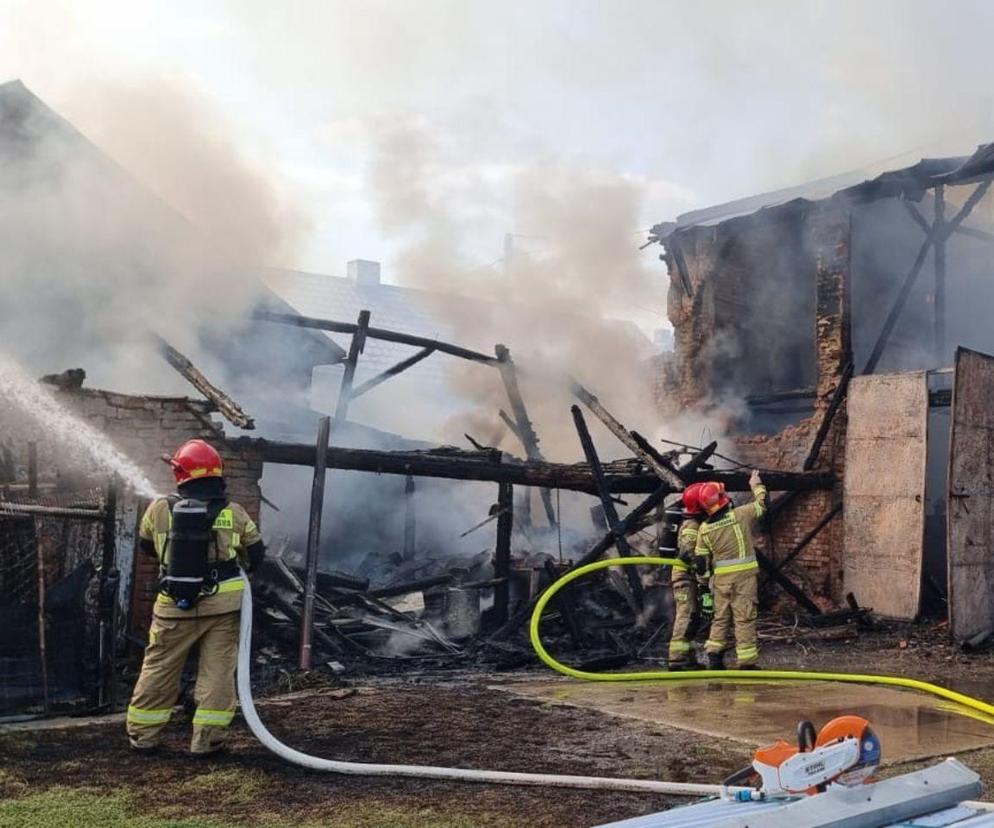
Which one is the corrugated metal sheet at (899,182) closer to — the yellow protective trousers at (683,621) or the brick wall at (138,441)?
the yellow protective trousers at (683,621)

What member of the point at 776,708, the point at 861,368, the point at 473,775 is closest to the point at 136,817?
the point at 473,775

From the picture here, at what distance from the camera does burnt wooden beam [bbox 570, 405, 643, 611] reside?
1037cm

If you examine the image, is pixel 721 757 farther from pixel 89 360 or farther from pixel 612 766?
pixel 89 360

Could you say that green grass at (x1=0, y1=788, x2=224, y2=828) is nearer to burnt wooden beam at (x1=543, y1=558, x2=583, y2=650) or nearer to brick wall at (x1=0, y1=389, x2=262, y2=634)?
brick wall at (x1=0, y1=389, x2=262, y2=634)

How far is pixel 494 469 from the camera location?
9.95 m

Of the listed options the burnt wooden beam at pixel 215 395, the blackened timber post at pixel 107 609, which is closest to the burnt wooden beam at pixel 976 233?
the burnt wooden beam at pixel 215 395

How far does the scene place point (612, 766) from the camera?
501 cm

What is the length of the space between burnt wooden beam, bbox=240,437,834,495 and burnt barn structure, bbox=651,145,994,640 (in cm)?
85

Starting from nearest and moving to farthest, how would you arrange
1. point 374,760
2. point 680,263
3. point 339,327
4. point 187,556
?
point 374,760
point 187,556
point 339,327
point 680,263

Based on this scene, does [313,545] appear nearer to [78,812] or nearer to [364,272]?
[78,812]

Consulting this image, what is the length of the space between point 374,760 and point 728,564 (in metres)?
4.20

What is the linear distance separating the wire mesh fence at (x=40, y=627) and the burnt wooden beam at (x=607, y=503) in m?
5.34

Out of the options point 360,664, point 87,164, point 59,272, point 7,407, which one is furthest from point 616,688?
point 87,164

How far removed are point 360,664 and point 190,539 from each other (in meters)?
3.66
